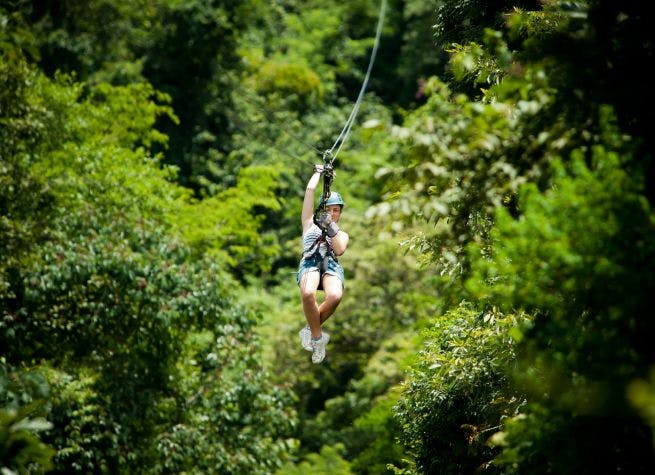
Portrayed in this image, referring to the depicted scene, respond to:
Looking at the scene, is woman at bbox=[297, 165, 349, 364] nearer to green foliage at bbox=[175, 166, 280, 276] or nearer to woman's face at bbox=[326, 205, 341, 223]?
woman's face at bbox=[326, 205, 341, 223]

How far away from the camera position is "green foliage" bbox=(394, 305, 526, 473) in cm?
714

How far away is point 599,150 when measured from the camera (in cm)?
423

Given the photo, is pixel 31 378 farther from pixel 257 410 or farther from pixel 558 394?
pixel 257 410

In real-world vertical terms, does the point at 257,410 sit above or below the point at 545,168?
below

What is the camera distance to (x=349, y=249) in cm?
1881

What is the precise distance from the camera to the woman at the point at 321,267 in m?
7.05

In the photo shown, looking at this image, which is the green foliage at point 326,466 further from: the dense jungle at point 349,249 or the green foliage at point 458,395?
the green foliage at point 458,395

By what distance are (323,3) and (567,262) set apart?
33.7 metres

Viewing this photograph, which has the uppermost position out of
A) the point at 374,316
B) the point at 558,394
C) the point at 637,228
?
the point at 637,228

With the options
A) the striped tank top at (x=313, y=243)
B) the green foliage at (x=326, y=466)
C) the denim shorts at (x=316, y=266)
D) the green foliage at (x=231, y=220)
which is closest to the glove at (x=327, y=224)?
the striped tank top at (x=313, y=243)

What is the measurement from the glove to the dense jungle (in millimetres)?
526

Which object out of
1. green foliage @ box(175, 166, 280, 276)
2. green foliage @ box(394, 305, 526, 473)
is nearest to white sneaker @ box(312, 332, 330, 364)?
green foliage @ box(394, 305, 526, 473)

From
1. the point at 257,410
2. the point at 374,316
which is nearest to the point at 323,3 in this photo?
the point at 374,316

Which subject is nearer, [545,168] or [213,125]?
[545,168]
